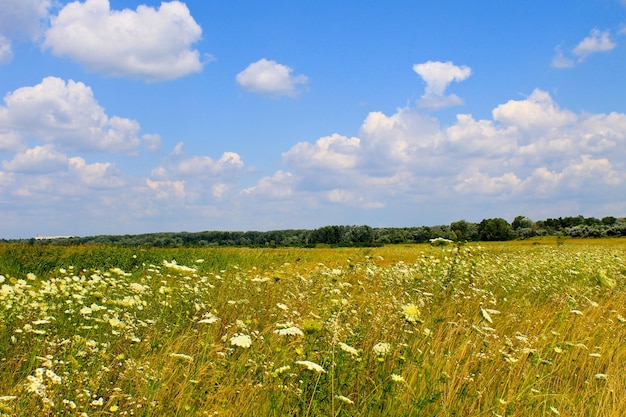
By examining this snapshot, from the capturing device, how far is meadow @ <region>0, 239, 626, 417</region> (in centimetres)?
338

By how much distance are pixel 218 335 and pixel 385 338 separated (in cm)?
195

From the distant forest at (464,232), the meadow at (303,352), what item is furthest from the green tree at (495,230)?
the meadow at (303,352)

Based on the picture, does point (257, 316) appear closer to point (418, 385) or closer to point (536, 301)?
point (418, 385)

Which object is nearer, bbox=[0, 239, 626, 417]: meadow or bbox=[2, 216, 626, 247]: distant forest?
bbox=[0, 239, 626, 417]: meadow

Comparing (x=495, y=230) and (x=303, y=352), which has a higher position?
(x=495, y=230)

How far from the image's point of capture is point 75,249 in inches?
721

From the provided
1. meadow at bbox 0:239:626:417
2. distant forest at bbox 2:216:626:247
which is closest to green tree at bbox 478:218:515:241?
distant forest at bbox 2:216:626:247

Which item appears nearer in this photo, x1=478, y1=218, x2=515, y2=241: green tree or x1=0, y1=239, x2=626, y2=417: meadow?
x1=0, y1=239, x2=626, y2=417: meadow

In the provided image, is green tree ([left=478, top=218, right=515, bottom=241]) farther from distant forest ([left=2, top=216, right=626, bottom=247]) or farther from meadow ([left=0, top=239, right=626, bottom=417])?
meadow ([left=0, top=239, right=626, bottom=417])

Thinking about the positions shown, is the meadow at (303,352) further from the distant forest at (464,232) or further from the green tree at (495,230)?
the green tree at (495,230)

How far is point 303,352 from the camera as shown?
371cm

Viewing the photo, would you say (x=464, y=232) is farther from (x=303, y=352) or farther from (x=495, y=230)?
(x=303, y=352)

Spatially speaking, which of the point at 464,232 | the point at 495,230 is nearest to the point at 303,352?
the point at 464,232

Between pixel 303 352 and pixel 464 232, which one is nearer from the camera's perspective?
pixel 303 352
